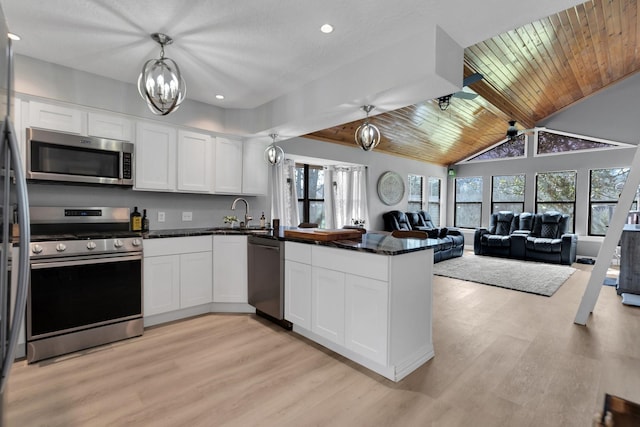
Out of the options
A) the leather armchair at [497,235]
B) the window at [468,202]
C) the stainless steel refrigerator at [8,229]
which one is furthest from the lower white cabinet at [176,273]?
the window at [468,202]

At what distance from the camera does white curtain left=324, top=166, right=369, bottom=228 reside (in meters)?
6.43

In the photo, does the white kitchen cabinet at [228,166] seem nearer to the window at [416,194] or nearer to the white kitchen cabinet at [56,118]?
the white kitchen cabinet at [56,118]

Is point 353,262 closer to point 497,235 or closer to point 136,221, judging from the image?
point 136,221

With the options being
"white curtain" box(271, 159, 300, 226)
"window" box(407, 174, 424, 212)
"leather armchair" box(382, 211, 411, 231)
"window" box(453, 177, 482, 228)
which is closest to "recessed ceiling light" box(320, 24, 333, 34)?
"white curtain" box(271, 159, 300, 226)

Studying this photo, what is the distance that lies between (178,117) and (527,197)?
8148 millimetres

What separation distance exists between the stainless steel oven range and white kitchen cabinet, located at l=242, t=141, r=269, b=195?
148cm

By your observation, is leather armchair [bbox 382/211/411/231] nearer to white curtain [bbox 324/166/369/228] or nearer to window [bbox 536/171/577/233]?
white curtain [bbox 324/166/369/228]

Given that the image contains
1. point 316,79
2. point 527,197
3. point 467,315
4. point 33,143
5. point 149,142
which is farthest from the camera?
point 527,197

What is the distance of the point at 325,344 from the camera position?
2730mm

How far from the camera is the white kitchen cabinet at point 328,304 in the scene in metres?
2.50

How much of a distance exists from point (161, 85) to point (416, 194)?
7322 millimetres

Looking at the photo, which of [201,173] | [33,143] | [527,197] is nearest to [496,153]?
[527,197]

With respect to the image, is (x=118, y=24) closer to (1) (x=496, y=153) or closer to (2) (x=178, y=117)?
(2) (x=178, y=117)

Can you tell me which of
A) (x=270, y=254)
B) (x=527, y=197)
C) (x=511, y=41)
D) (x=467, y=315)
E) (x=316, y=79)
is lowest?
(x=467, y=315)
